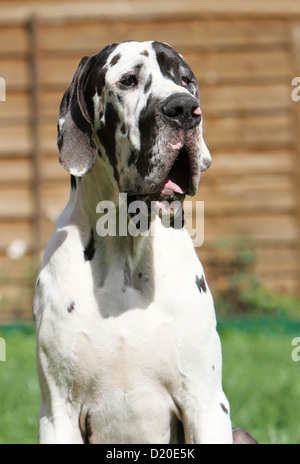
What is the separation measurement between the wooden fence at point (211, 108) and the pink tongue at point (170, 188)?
646 cm

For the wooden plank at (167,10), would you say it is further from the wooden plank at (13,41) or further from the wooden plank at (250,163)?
the wooden plank at (250,163)

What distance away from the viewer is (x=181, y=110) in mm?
2576

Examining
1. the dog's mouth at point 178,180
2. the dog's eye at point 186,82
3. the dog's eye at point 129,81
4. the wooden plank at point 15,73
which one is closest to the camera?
the dog's mouth at point 178,180

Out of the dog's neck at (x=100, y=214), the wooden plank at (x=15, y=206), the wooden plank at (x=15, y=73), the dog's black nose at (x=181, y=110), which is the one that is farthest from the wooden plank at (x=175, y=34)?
the dog's black nose at (x=181, y=110)

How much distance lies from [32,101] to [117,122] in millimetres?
6732

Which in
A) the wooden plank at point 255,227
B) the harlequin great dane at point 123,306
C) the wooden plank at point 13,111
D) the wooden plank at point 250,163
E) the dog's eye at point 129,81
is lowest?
the harlequin great dane at point 123,306

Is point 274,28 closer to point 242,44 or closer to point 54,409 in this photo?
point 242,44

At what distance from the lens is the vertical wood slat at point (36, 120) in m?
9.18

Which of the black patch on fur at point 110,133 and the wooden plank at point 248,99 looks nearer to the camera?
the black patch on fur at point 110,133

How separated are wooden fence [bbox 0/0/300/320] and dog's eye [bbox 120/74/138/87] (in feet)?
21.0

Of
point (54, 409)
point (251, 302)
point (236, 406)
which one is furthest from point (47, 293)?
point (251, 302)

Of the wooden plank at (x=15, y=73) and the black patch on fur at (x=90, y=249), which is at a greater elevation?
the wooden plank at (x=15, y=73)

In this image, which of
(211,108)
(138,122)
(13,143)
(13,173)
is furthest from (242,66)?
(138,122)

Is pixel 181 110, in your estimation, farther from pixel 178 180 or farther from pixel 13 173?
pixel 13 173
